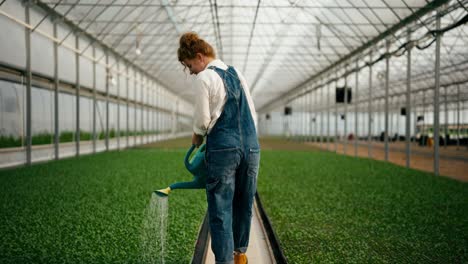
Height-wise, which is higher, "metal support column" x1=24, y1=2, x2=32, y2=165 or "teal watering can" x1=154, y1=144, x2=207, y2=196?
"metal support column" x1=24, y1=2, x2=32, y2=165

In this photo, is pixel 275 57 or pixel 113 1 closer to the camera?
pixel 113 1

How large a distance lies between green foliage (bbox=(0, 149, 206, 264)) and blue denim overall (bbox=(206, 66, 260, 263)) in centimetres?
106

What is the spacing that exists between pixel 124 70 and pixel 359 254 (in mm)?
25784

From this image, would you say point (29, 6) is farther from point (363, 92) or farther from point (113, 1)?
point (363, 92)

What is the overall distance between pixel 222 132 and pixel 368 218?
3.97 metres

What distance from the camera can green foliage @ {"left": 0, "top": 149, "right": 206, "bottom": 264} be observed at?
4379 mm

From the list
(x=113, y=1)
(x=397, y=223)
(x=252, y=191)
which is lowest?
(x=397, y=223)

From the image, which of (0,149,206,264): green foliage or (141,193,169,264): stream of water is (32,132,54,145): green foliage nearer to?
(0,149,206,264): green foliage

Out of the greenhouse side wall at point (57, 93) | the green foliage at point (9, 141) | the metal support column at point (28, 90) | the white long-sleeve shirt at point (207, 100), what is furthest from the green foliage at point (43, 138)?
the white long-sleeve shirt at point (207, 100)

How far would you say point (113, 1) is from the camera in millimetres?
16688

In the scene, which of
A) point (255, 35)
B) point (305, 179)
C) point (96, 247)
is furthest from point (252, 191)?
point (255, 35)

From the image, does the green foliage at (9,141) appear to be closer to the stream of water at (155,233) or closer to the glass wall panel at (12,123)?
the glass wall panel at (12,123)

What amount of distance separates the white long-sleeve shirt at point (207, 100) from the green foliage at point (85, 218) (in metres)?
1.60

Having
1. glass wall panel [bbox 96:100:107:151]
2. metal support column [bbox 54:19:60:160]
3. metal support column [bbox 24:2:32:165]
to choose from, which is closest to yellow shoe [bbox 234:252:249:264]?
metal support column [bbox 24:2:32:165]
